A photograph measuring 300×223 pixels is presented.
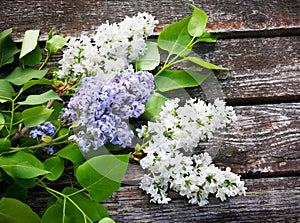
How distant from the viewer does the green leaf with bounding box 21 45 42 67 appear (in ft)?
3.27

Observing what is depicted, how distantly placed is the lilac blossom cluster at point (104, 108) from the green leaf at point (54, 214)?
9 centimetres

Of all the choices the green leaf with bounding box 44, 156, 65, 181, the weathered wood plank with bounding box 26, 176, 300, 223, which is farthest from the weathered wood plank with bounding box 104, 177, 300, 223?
the green leaf with bounding box 44, 156, 65, 181

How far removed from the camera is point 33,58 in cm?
100

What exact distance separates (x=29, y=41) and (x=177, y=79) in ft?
0.86

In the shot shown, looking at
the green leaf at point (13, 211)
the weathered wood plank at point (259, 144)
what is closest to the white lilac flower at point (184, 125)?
the weathered wood plank at point (259, 144)

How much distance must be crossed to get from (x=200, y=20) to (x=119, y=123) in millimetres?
296

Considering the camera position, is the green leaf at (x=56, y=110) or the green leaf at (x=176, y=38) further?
the green leaf at (x=176, y=38)

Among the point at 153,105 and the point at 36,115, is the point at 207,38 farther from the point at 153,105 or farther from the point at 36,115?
the point at 36,115

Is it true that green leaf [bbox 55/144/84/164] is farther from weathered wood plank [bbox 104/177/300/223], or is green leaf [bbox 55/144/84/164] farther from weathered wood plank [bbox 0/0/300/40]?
weathered wood plank [bbox 0/0/300/40]

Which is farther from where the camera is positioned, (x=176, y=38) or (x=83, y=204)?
(x=176, y=38)

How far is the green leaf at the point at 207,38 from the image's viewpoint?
105cm

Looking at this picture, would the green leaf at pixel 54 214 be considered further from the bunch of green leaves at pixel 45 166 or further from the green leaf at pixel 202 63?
the green leaf at pixel 202 63

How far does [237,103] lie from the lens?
1039 millimetres

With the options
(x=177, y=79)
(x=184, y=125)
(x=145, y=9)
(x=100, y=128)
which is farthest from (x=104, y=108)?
(x=145, y=9)
